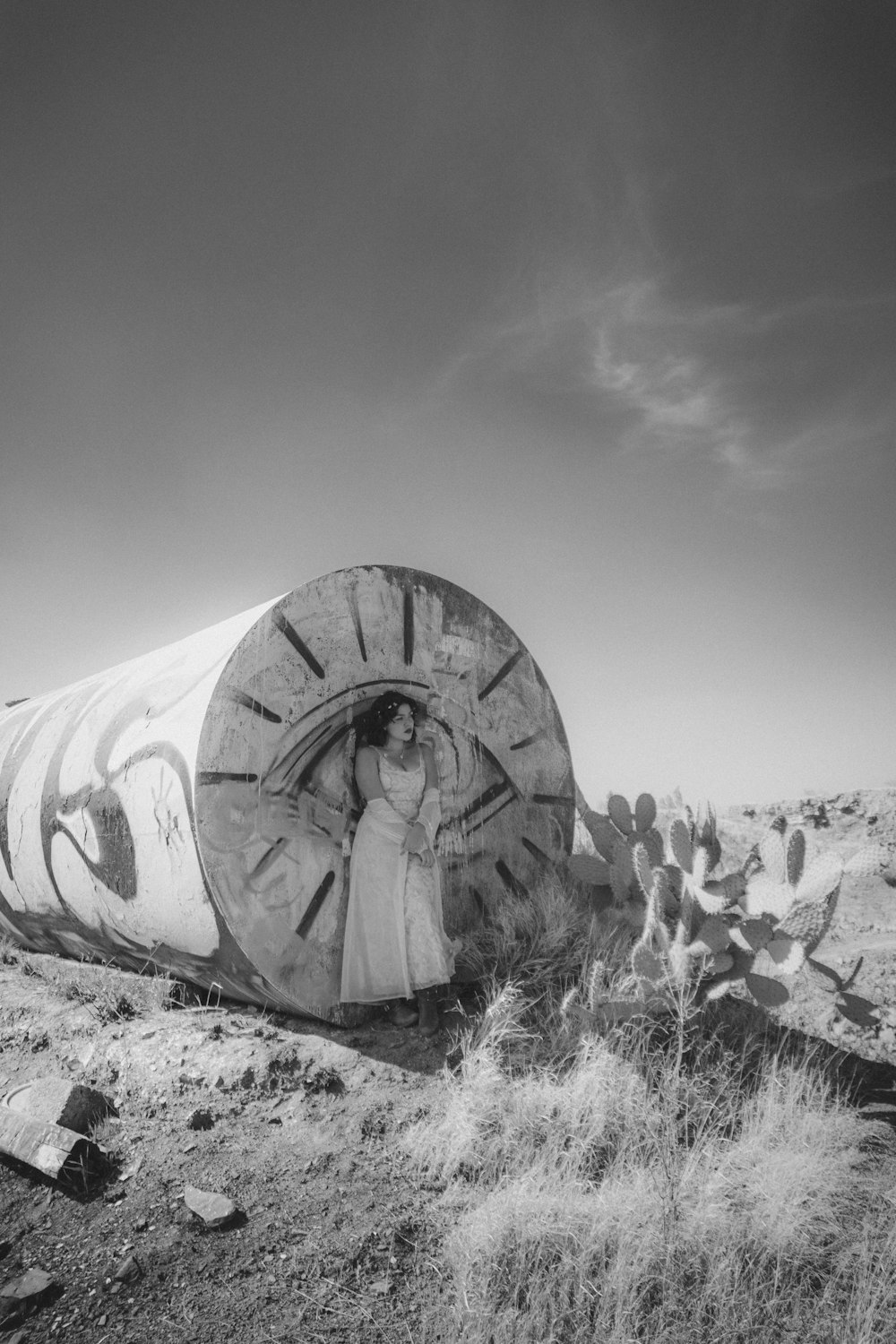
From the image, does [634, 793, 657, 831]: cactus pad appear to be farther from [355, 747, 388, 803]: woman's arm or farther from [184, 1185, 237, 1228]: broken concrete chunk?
[184, 1185, 237, 1228]: broken concrete chunk

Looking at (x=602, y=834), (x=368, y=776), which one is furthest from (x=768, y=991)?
(x=368, y=776)

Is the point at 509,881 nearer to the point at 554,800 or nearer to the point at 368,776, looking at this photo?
the point at 554,800

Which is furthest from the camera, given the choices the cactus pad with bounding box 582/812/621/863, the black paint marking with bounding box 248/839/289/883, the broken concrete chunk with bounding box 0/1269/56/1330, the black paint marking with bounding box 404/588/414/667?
the black paint marking with bounding box 404/588/414/667

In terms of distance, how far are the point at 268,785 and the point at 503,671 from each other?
5.47 feet

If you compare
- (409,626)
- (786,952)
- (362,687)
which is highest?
(409,626)

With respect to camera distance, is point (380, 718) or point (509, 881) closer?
point (380, 718)

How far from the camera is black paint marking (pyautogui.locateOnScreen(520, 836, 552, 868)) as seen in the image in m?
4.24

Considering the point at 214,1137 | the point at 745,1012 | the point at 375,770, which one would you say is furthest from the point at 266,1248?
the point at 745,1012

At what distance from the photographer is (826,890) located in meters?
2.82

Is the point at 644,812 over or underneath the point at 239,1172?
over

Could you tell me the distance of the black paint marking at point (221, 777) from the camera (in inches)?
120

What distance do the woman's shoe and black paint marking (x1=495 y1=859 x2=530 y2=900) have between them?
3.22 ft

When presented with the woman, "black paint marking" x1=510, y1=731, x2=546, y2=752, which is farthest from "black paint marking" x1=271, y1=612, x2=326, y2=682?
"black paint marking" x1=510, y1=731, x2=546, y2=752

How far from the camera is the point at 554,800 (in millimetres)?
4406
